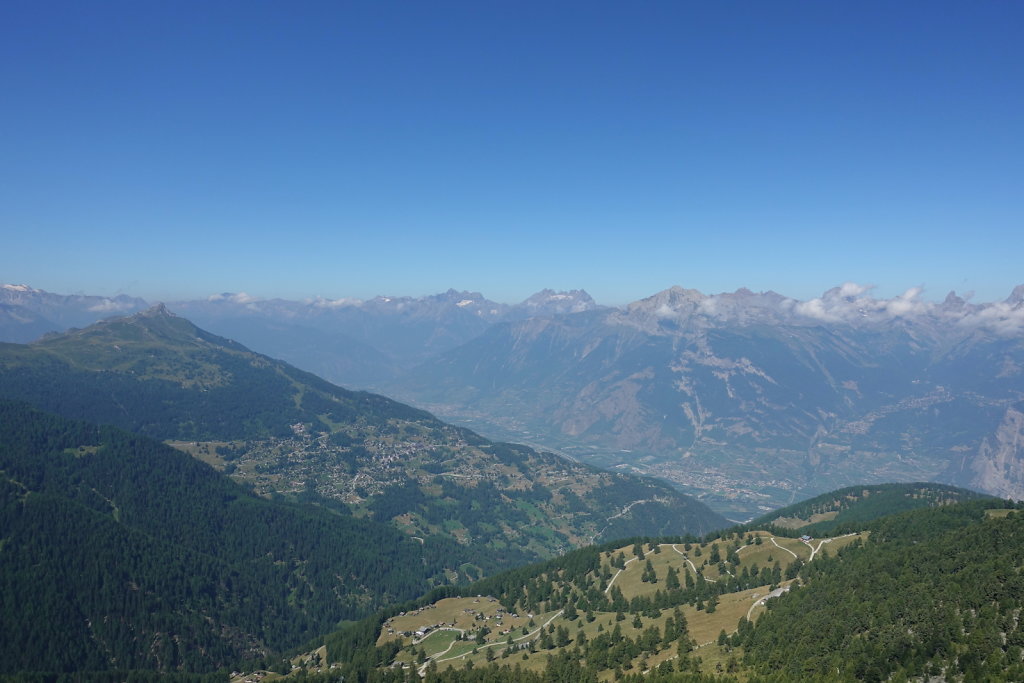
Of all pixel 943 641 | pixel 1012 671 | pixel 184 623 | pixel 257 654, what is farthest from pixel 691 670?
pixel 184 623

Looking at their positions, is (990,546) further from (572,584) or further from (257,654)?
(257,654)

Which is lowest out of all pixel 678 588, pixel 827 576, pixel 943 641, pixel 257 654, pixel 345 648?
pixel 257 654

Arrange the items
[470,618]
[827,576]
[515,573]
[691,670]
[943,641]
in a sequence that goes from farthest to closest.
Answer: [515,573] → [470,618] → [827,576] → [691,670] → [943,641]

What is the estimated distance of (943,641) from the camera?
77562 mm

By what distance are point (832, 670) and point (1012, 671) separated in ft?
66.5

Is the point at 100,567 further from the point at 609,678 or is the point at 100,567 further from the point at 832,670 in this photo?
the point at 832,670

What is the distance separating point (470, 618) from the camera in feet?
525

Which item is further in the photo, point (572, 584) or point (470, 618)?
point (572, 584)

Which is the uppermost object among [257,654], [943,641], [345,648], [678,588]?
[943,641]

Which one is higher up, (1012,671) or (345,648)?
(1012,671)

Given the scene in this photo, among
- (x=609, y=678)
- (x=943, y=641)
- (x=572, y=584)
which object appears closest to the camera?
(x=943, y=641)

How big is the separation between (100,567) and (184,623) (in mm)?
30772

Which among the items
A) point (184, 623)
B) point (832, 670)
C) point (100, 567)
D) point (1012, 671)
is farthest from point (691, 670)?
point (100, 567)

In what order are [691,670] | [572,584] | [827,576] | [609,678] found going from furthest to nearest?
1. [572,584]
2. [827,576]
3. [609,678]
4. [691,670]
